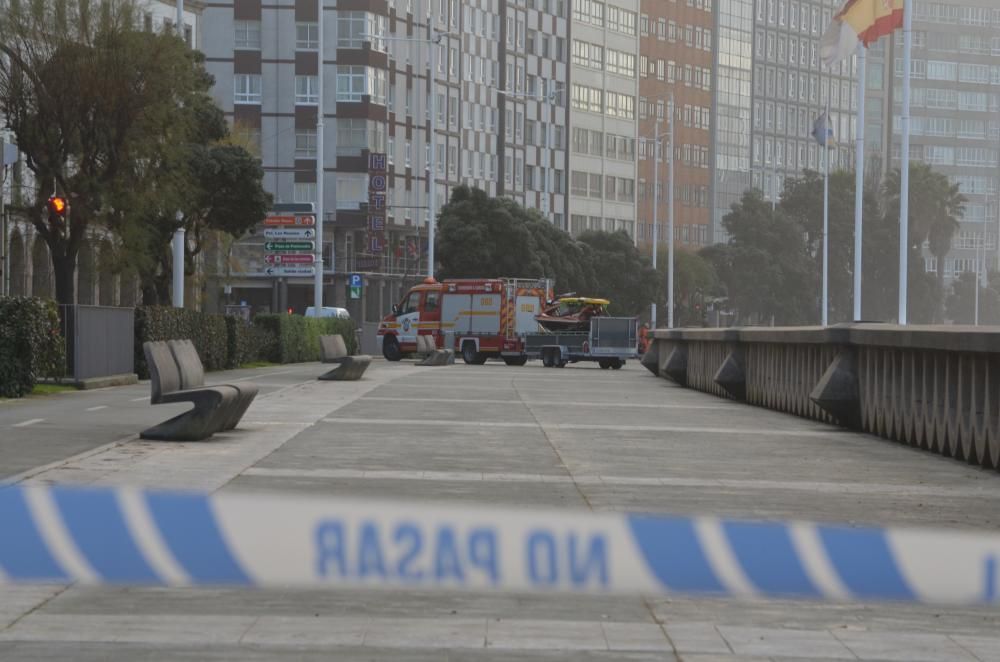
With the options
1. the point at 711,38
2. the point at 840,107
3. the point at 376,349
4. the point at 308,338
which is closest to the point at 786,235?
the point at 711,38

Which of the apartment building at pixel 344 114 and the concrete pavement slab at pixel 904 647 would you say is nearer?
the concrete pavement slab at pixel 904 647

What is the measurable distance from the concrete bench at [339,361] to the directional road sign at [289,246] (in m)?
21.3

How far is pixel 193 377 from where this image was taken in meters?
18.8

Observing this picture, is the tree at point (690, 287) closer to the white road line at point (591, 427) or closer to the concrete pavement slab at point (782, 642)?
the white road line at point (591, 427)

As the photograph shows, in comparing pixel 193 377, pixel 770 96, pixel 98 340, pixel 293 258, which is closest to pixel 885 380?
pixel 193 377

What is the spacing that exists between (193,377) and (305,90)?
89.2m

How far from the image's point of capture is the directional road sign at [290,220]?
59.8m

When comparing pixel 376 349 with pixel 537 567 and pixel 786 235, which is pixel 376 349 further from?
pixel 537 567

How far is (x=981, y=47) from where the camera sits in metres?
179

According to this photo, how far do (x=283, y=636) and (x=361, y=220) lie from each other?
9837 centimetres

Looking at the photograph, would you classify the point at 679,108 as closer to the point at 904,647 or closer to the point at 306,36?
the point at 306,36

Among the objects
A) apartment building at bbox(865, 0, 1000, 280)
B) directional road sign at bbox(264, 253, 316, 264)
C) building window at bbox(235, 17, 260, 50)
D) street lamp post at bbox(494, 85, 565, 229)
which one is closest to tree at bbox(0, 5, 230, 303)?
directional road sign at bbox(264, 253, 316, 264)

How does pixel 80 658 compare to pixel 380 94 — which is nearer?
pixel 80 658

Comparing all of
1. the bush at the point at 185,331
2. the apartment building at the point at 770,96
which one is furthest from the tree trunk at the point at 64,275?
the apartment building at the point at 770,96
